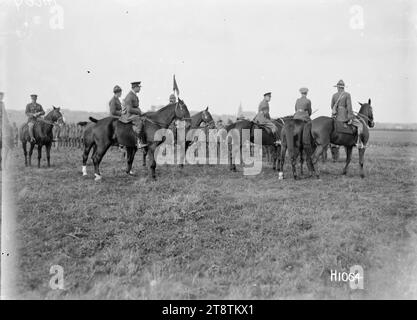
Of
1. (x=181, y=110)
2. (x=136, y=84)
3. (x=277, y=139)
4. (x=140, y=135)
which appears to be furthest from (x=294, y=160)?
(x=136, y=84)

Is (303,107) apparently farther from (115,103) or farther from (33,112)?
(33,112)

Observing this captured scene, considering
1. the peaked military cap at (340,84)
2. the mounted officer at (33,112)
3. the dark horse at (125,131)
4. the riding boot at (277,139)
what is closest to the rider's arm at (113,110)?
the dark horse at (125,131)

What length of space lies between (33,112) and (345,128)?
1130 cm

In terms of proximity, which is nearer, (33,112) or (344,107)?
(344,107)

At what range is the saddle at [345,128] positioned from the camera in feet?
37.9

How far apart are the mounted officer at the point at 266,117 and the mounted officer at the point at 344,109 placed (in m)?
2.23

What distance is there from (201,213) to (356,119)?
6831 millimetres

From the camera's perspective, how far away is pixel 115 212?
782cm

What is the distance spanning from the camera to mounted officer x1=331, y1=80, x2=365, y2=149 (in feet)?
37.8

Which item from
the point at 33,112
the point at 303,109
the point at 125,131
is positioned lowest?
the point at 125,131

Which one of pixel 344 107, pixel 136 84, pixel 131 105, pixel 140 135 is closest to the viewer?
pixel 140 135

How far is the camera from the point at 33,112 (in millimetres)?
13562

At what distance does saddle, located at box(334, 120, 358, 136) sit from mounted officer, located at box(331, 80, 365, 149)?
12cm

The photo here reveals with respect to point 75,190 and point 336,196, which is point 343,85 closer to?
point 336,196
